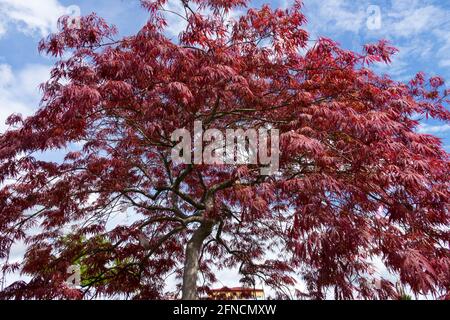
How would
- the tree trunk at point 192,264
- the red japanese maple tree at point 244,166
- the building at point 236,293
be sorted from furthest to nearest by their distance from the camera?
the building at point 236,293, the tree trunk at point 192,264, the red japanese maple tree at point 244,166

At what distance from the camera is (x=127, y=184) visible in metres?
7.18

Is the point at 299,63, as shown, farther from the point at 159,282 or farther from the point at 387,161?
the point at 159,282

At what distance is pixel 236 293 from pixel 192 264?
2.48 m

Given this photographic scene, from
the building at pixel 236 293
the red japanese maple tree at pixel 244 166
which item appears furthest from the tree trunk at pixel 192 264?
the building at pixel 236 293

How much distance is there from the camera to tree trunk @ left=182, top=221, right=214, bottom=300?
6.11 metres

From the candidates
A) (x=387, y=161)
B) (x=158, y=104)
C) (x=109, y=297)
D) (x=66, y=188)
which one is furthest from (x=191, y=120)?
(x=109, y=297)

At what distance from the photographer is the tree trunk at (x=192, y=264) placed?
20.0ft

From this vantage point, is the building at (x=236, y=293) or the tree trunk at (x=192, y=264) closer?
the tree trunk at (x=192, y=264)

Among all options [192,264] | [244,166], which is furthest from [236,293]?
[244,166]

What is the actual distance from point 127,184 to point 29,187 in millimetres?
1551

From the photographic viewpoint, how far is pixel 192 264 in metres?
6.28

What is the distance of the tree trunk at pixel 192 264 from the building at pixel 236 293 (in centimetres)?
181

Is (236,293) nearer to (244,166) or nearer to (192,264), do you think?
(192,264)

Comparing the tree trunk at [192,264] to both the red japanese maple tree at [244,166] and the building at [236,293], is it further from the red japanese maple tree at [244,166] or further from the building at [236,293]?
the building at [236,293]
